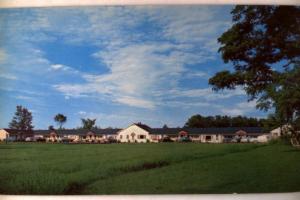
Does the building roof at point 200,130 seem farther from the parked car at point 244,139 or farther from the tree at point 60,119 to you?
the tree at point 60,119

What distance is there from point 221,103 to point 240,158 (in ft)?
1.06

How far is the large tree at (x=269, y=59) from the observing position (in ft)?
8.48

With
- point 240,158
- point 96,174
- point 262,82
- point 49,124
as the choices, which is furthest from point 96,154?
point 262,82

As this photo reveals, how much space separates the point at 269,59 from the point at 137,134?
2.82 ft

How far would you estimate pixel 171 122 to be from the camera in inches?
101

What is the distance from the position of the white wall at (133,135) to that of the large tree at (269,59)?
47 centimetres

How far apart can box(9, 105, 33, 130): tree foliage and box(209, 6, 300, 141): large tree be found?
40.2 inches

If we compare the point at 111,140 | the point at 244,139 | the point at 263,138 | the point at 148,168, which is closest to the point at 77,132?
the point at 111,140

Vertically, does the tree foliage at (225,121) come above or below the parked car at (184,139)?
above

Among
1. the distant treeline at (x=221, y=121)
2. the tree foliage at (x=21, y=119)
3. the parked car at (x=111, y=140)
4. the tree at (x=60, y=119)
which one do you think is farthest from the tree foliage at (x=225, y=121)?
the tree foliage at (x=21, y=119)

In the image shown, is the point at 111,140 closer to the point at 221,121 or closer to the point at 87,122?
the point at 87,122

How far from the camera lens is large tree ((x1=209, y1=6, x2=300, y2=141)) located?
8.48 ft

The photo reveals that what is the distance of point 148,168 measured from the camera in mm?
2564

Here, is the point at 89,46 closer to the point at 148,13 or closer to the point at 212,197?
the point at 148,13
